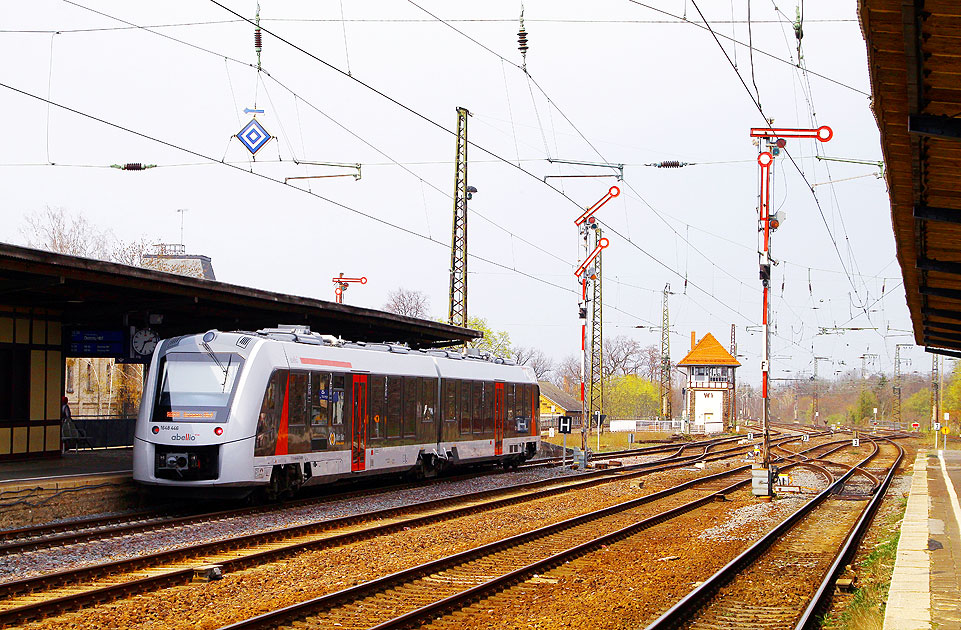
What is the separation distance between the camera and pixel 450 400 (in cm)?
2375

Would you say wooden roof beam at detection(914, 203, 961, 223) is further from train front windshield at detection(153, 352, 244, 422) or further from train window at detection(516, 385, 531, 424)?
train window at detection(516, 385, 531, 424)

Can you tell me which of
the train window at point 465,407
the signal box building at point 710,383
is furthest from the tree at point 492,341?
the train window at point 465,407

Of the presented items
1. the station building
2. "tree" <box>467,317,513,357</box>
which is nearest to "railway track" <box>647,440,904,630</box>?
the station building

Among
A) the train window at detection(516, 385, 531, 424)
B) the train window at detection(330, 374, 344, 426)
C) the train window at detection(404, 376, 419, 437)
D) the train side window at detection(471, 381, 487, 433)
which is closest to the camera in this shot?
the train window at detection(330, 374, 344, 426)

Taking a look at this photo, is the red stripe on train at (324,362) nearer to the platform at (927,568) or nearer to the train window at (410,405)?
the train window at (410,405)

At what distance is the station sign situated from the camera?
21578mm

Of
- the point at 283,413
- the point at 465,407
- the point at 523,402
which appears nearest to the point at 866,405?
the point at 523,402

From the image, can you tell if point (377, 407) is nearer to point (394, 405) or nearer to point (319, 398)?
point (394, 405)

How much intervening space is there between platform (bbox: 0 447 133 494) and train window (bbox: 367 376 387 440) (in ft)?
15.4

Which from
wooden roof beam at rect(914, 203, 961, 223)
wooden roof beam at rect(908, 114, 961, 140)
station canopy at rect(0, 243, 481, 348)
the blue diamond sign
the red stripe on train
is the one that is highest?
the blue diamond sign

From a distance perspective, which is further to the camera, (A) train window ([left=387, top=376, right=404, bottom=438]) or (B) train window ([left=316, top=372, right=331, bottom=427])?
(A) train window ([left=387, top=376, right=404, bottom=438])

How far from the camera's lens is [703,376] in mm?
83938

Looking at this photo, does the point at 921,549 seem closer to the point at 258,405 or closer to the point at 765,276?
the point at 765,276

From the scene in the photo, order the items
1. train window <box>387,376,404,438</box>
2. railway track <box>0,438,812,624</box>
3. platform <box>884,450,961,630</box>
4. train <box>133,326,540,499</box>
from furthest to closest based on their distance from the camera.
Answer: train window <box>387,376,404,438</box>, train <box>133,326,540,499</box>, railway track <box>0,438,812,624</box>, platform <box>884,450,961,630</box>
